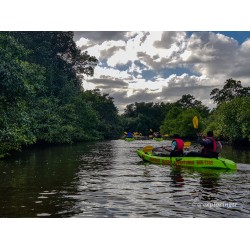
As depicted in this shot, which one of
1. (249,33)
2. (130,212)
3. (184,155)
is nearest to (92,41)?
(249,33)

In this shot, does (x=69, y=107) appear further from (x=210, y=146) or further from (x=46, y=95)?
(x=210, y=146)

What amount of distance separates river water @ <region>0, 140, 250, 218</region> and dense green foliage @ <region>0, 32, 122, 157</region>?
278cm

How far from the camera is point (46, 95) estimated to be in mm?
32438

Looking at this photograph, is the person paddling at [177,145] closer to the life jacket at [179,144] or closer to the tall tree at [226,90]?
the life jacket at [179,144]

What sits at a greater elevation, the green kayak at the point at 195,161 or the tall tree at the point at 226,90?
the tall tree at the point at 226,90

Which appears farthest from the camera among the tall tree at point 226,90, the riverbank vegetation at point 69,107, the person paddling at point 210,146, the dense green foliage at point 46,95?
the riverbank vegetation at point 69,107

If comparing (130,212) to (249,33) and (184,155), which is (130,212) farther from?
(184,155)

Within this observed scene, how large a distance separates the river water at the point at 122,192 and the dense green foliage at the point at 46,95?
2778 mm

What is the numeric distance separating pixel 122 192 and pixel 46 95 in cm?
2368

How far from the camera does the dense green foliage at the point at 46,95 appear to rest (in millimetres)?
14719

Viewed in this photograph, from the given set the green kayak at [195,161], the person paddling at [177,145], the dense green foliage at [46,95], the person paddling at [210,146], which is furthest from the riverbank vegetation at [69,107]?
the person paddling at [210,146]

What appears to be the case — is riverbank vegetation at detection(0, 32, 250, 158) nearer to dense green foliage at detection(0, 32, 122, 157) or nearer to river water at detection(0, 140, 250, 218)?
dense green foliage at detection(0, 32, 122, 157)

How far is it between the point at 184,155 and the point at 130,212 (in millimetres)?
8501

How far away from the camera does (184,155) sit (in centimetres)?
1620
